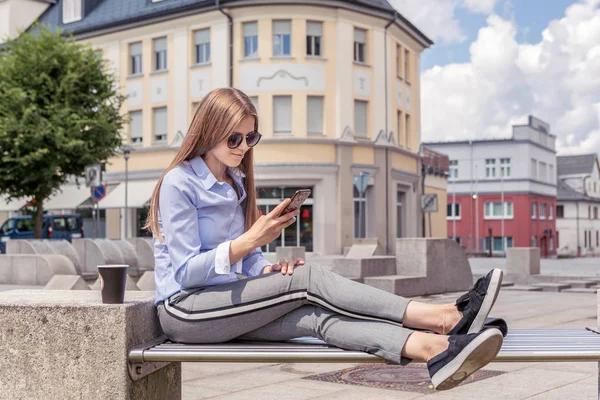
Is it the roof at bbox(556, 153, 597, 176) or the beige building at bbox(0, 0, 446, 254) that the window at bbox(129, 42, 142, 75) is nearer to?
the beige building at bbox(0, 0, 446, 254)

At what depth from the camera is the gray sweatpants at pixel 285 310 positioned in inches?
147

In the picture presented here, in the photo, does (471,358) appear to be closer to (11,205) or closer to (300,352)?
(300,352)

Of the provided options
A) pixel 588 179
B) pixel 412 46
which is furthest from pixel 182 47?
pixel 588 179

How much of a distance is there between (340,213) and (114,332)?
32876mm

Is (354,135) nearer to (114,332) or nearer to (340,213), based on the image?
(340,213)

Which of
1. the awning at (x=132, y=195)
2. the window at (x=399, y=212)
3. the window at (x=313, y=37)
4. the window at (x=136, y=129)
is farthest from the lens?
the window at (x=399, y=212)

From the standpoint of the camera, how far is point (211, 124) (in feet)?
13.6

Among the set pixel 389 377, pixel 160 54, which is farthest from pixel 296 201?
pixel 160 54

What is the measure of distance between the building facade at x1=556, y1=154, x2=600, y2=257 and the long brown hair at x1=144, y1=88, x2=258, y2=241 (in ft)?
273

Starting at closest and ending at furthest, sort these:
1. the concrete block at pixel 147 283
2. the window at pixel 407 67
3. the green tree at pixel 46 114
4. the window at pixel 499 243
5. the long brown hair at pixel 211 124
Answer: the long brown hair at pixel 211 124, the concrete block at pixel 147 283, the green tree at pixel 46 114, the window at pixel 407 67, the window at pixel 499 243

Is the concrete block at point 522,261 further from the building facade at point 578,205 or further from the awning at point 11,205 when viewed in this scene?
the building facade at point 578,205

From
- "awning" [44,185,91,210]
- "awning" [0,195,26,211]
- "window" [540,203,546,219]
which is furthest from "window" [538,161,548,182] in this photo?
"awning" [0,195,26,211]

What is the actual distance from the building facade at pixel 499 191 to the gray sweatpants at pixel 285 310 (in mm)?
69066

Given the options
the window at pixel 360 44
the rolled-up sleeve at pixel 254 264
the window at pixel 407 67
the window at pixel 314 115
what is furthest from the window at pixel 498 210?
the rolled-up sleeve at pixel 254 264
